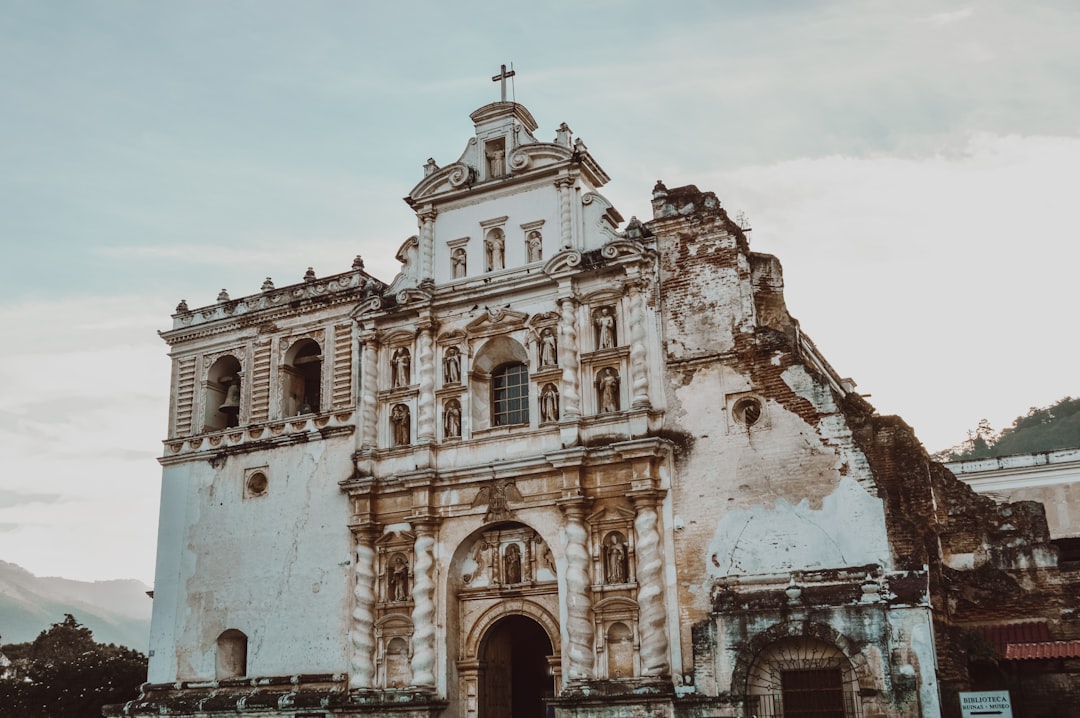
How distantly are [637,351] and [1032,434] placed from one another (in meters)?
47.1

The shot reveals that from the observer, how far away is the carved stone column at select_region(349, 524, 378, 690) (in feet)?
74.1

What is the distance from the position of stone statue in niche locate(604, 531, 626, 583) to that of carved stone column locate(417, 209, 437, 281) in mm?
7406

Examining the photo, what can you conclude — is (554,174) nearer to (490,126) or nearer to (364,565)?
(490,126)

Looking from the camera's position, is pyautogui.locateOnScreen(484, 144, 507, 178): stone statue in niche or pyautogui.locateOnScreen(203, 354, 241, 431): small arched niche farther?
pyautogui.locateOnScreen(203, 354, 241, 431): small arched niche

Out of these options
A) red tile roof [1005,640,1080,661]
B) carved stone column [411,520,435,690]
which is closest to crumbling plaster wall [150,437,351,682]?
carved stone column [411,520,435,690]

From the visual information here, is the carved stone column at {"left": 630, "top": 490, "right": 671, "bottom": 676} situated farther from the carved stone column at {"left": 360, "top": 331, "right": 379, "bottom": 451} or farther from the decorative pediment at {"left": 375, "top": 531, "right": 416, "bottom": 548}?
the carved stone column at {"left": 360, "top": 331, "right": 379, "bottom": 451}

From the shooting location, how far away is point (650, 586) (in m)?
20.3

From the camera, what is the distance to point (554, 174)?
23.9 metres

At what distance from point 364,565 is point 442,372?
4.43 m

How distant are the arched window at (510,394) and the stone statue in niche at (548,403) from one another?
82 cm

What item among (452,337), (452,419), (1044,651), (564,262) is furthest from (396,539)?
(1044,651)

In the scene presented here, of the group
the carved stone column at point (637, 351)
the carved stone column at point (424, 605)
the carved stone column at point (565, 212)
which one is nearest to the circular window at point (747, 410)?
the carved stone column at point (637, 351)

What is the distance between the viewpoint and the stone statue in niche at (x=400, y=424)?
24047mm

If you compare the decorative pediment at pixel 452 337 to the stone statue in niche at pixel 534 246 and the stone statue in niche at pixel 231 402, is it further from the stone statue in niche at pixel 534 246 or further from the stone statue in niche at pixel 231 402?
the stone statue in niche at pixel 231 402
